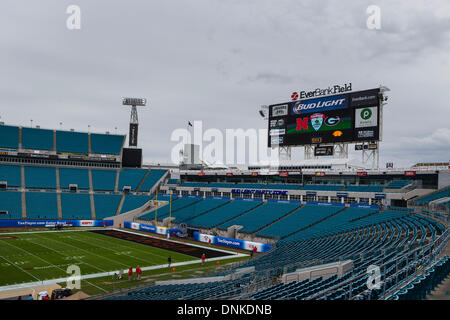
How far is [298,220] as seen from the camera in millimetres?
40125

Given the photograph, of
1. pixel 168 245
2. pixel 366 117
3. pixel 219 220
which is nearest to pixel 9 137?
pixel 168 245

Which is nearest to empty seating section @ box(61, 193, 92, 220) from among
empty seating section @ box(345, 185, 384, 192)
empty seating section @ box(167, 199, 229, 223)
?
empty seating section @ box(167, 199, 229, 223)

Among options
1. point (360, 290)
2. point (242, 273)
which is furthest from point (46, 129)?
point (360, 290)

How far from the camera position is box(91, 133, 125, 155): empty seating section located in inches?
2665

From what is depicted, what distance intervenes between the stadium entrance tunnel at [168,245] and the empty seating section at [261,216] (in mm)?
6070

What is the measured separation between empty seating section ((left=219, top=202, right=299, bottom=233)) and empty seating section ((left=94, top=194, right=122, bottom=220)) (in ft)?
69.3

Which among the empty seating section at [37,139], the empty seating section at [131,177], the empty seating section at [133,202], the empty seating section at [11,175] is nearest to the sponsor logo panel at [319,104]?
the empty seating section at [133,202]

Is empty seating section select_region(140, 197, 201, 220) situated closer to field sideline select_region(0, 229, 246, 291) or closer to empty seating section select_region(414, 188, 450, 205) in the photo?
field sideline select_region(0, 229, 246, 291)

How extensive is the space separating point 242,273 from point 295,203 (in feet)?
89.5

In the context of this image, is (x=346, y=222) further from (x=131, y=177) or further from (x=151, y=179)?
(x=131, y=177)

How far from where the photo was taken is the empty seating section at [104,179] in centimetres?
6175
